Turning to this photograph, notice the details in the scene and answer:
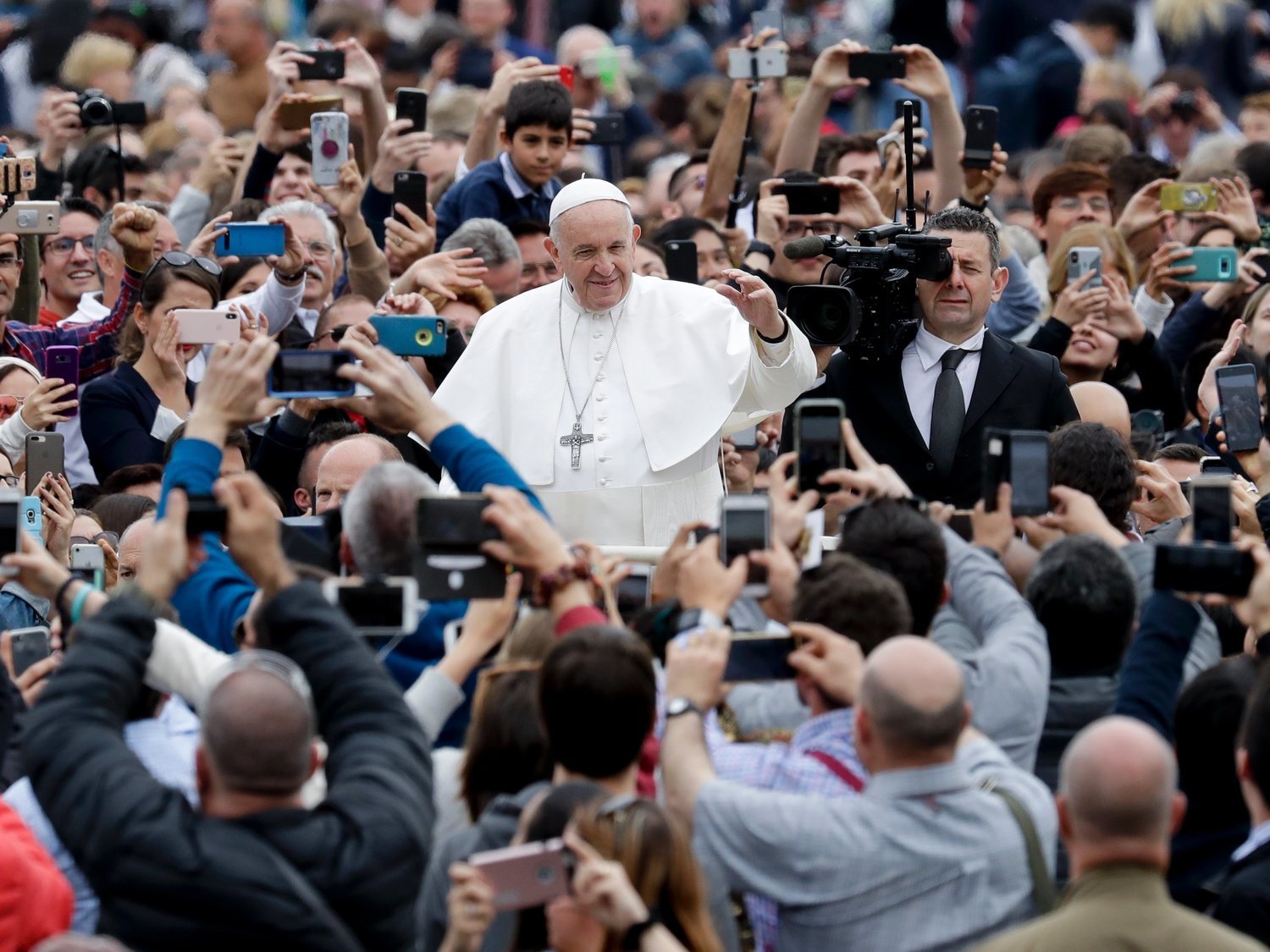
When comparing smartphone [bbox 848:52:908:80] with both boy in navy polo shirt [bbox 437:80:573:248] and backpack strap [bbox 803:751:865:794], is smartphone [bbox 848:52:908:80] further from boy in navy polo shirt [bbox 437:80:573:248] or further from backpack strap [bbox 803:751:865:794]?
backpack strap [bbox 803:751:865:794]

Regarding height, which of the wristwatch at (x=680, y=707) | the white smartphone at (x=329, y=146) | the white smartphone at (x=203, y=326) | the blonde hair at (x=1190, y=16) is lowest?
the wristwatch at (x=680, y=707)

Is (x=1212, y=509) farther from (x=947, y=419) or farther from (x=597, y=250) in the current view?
(x=597, y=250)

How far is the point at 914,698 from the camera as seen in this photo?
13.1 feet

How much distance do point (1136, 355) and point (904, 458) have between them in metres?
2.20

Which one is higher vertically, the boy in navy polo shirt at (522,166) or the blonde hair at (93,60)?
the blonde hair at (93,60)

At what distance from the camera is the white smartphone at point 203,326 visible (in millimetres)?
6355

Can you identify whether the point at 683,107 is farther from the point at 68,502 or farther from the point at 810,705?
the point at 810,705

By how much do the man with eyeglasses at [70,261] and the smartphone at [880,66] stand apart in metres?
3.50

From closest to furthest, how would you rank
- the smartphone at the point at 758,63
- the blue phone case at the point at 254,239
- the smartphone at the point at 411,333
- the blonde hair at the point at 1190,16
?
the smartphone at the point at 411,333, the blue phone case at the point at 254,239, the smartphone at the point at 758,63, the blonde hair at the point at 1190,16

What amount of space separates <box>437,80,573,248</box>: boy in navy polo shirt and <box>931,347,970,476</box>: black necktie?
2864 millimetres

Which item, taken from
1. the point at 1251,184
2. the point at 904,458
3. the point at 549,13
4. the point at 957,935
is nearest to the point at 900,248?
the point at 904,458

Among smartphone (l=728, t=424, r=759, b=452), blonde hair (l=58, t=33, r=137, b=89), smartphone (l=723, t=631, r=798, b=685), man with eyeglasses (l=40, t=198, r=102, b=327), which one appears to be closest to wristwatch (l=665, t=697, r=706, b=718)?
smartphone (l=723, t=631, r=798, b=685)

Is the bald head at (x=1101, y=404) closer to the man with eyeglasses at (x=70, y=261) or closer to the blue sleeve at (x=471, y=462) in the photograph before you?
the blue sleeve at (x=471, y=462)

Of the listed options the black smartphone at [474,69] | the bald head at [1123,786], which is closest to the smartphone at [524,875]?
the bald head at [1123,786]
